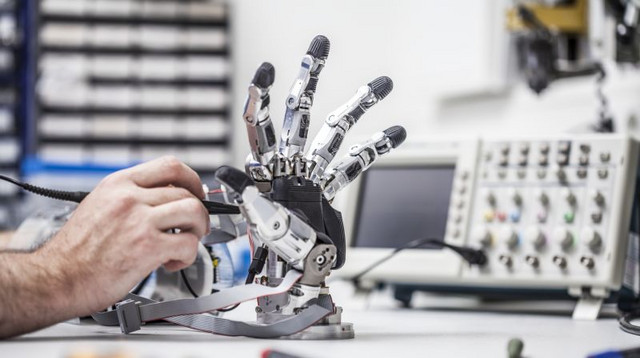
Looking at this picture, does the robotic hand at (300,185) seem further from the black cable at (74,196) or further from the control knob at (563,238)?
the control knob at (563,238)

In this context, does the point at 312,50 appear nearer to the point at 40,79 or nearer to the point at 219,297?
the point at 219,297

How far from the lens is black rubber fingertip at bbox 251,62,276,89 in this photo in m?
0.83

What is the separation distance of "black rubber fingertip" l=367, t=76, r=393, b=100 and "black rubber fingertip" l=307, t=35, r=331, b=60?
0.26 feet

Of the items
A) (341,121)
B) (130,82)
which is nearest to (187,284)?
(341,121)

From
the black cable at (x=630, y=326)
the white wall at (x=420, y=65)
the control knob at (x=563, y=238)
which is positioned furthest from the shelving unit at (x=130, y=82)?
the black cable at (x=630, y=326)

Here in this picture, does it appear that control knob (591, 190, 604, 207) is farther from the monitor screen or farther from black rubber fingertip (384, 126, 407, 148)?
black rubber fingertip (384, 126, 407, 148)

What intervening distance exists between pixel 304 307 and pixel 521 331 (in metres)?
0.30

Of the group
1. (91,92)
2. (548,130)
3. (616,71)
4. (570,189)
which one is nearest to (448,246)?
(570,189)

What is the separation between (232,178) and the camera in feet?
2.71

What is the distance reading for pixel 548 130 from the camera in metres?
2.73

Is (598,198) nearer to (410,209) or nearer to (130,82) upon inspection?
(410,209)

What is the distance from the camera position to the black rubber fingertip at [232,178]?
824mm

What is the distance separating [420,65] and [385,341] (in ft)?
10.1

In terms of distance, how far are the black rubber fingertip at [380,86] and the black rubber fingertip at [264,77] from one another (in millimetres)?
178
